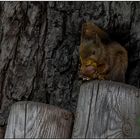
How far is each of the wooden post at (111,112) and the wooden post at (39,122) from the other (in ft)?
0.32

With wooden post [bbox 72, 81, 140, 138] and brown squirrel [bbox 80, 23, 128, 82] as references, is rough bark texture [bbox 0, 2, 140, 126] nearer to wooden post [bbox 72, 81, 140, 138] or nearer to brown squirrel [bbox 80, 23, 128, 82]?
brown squirrel [bbox 80, 23, 128, 82]

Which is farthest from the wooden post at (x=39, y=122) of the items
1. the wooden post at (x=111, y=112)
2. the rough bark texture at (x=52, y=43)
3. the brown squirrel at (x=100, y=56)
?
the rough bark texture at (x=52, y=43)

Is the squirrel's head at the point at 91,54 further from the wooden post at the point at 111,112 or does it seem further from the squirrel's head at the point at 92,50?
the wooden post at the point at 111,112

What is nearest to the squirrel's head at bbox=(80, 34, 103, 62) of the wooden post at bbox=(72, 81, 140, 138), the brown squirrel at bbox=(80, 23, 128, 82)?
the brown squirrel at bbox=(80, 23, 128, 82)

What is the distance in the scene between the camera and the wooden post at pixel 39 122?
6.55 ft

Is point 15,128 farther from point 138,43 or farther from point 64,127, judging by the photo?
point 138,43

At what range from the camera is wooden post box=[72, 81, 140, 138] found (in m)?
1.92

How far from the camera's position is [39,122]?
6.54ft

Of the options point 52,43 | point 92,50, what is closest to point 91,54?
point 92,50

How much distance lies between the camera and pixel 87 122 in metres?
1.95

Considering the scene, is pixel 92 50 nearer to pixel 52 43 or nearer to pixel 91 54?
pixel 91 54

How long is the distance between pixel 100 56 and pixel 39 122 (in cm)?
48

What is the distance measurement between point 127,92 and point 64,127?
1.06 ft

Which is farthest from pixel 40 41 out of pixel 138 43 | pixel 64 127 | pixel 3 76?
pixel 64 127
